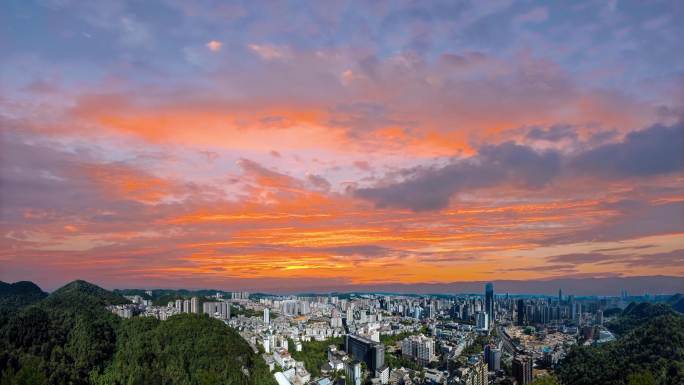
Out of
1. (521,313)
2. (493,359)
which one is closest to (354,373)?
(493,359)

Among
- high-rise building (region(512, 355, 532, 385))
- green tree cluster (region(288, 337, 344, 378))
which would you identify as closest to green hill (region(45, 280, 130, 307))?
green tree cluster (region(288, 337, 344, 378))

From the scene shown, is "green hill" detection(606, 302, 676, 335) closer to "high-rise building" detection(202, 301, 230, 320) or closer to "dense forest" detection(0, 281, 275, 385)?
"dense forest" detection(0, 281, 275, 385)

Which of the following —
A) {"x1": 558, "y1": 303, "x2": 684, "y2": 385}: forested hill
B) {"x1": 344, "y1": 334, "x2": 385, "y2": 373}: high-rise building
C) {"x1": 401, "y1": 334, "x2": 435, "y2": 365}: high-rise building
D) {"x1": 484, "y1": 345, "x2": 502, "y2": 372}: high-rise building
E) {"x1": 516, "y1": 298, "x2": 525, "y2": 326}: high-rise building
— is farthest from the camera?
{"x1": 516, "y1": 298, "x2": 525, "y2": 326}: high-rise building

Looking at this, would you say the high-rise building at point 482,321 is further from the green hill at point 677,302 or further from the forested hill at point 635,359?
the forested hill at point 635,359

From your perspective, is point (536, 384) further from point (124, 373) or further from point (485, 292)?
point (485, 292)

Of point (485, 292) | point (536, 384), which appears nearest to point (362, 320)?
point (485, 292)

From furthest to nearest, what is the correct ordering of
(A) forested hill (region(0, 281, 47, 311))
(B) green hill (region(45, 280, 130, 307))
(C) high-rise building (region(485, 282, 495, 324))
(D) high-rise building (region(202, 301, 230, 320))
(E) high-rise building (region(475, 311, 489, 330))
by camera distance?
(C) high-rise building (region(485, 282, 495, 324))
(E) high-rise building (region(475, 311, 489, 330))
(D) high-rise building (region(202, 301, 230, 320))
(A) forested hill (region(0, 281, 47, 311))
(B) green hill (region(45, 280, 130, 307))
